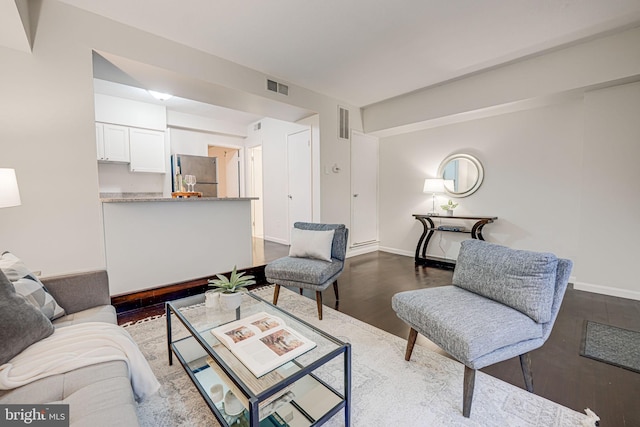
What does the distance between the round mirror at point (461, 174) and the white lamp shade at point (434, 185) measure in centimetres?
18

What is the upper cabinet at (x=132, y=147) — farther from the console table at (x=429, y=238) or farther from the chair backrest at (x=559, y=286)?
the chair backrest at (x=559, y=286)

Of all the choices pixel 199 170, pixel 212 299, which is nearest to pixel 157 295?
pixel 212 299

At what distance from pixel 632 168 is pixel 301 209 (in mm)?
4135

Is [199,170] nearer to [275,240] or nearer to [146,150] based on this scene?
[146,150]

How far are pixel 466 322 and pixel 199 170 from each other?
540 centimetres

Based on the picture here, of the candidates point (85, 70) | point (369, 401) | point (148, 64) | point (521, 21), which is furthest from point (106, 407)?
point (521, 21)

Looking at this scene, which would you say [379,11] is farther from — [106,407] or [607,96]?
[106,407]

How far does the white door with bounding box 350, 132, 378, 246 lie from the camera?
491cm

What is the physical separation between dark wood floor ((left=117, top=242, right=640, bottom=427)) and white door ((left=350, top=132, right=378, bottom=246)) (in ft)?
3.21

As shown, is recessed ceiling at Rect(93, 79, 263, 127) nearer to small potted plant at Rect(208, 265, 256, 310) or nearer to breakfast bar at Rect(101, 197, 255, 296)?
breakfast bar at Rect(101, 197, 255, 296)

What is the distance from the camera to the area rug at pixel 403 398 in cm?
134

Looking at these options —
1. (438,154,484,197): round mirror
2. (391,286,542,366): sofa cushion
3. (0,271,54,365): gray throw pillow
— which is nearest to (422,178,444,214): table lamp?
(438,154,484,197): round mirror

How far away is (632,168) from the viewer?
2818 mm

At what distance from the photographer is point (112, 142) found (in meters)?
4.42
